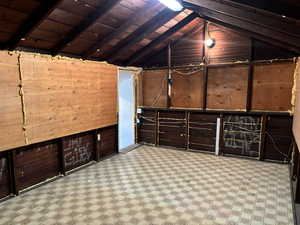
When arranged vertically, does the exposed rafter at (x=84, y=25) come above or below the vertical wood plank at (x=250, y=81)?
above

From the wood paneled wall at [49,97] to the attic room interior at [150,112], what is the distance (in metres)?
0.02

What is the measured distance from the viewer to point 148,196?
2.87 meters

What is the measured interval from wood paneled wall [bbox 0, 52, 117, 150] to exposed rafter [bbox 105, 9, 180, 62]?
1.31ft

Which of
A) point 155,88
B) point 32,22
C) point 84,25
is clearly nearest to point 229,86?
point 155,88

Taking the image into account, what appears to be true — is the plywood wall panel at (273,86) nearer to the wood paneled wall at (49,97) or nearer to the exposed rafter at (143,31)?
the exposed rafter at (143,31)

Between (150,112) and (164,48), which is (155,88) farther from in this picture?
(164,48)

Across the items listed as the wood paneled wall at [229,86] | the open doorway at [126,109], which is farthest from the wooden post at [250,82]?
the open doorway at [126,109]

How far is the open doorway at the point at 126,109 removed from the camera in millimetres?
5363

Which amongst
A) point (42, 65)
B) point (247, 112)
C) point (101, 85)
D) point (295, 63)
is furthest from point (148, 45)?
point (295, 63)

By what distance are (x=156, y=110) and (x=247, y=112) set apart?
87.8 inches

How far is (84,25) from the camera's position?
294 cm

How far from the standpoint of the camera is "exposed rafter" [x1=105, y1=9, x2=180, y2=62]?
362 centimetres

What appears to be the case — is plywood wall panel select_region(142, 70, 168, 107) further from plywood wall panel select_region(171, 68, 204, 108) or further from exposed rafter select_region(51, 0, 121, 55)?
exposed rafter select_region(51, 0, 121, 55)

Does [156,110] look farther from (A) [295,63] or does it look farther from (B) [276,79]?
(A) [295,63]
